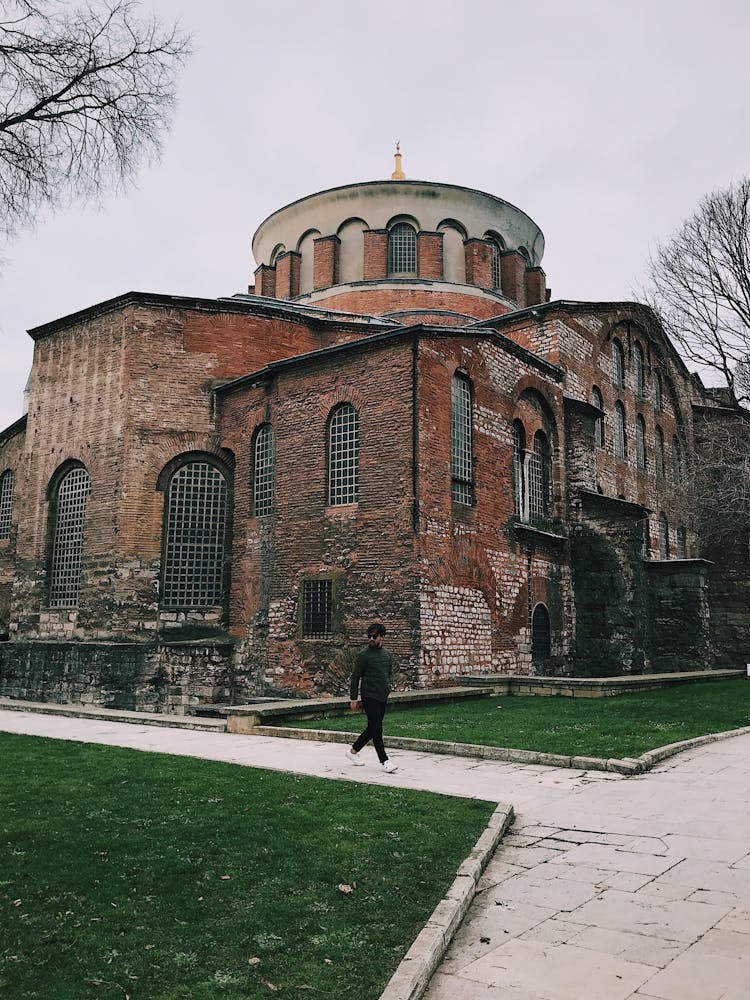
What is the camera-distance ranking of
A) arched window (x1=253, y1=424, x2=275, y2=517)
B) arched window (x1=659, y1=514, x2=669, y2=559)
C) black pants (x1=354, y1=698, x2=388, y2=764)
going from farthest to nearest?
arched window (x1=659, y1=514, x2=669, y2=559) → arched window (x1=253, y1=424, x2=275, y2=517) → black pants (x1=354, y1=698, x2=388, y2=764)

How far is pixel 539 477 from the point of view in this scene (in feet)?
63.7

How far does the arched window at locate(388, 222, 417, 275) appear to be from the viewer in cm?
2686

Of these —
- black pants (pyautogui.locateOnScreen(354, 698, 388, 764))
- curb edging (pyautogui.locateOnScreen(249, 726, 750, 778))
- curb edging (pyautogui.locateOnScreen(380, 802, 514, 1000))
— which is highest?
black pants (pyautogui.locateOnScreen(354, 698, 388, 764))

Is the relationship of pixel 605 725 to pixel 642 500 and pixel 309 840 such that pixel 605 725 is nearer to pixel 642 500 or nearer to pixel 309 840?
pixel 309 840

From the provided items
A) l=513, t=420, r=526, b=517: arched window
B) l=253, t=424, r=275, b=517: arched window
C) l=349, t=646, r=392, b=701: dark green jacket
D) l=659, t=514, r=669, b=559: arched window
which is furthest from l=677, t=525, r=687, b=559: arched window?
l=349, t=646, r=392, b=701: dark green jacket

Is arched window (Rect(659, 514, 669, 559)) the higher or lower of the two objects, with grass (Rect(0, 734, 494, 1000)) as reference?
higher

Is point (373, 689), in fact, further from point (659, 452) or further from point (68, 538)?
point (659, 452)

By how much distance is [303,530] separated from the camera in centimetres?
1688

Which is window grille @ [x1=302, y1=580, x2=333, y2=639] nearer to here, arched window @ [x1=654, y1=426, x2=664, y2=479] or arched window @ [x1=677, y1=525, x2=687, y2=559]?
arched window @ [x1=654, y1=426, x2=664, y2=479]

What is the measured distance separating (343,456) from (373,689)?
348 inches

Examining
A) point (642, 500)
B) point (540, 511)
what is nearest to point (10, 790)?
point (540, 511)

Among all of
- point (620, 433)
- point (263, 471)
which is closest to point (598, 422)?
point (620, 433)

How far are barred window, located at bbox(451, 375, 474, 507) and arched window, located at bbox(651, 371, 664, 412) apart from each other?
11986mm

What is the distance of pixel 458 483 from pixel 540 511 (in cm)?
378
